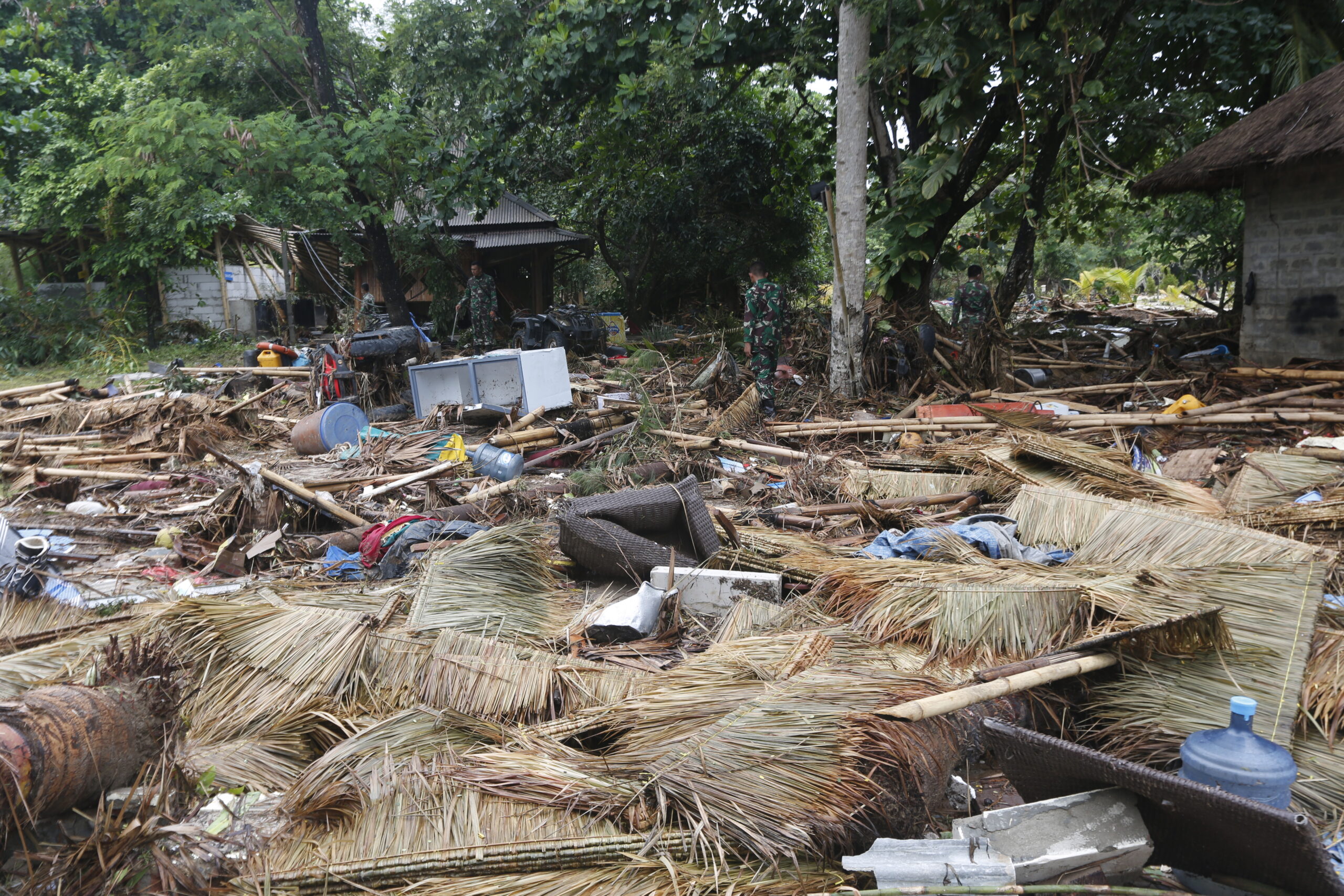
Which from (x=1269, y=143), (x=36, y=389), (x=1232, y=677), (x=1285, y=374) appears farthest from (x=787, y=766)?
(x=36, y=389)

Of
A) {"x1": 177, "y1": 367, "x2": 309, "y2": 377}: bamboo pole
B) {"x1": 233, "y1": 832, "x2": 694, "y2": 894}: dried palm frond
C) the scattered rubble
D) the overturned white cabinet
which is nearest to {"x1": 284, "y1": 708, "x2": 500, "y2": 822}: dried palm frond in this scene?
the scattered rubble

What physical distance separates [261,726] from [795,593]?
2399 millimetres

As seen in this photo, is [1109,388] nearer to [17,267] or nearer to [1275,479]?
[1275,479]

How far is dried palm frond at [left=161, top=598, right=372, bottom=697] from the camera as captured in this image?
3443 millimetres

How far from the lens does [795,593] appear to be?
4.32 meters

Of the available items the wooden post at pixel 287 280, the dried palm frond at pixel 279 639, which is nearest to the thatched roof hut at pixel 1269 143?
the dried palm frond at pixel 279 639

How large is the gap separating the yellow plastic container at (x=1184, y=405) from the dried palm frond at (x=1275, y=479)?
6.60 feet

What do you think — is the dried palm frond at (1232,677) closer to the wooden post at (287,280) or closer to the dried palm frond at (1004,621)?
the dried palm frond at (1004,621)

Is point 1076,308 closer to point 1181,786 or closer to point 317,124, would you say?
point 317,124

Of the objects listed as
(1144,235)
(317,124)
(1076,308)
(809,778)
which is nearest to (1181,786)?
(809,778)

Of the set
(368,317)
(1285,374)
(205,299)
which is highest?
(205,299)

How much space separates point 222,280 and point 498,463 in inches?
553

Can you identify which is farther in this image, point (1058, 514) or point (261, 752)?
point (1058, 514)

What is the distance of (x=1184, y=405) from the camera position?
7.77m
